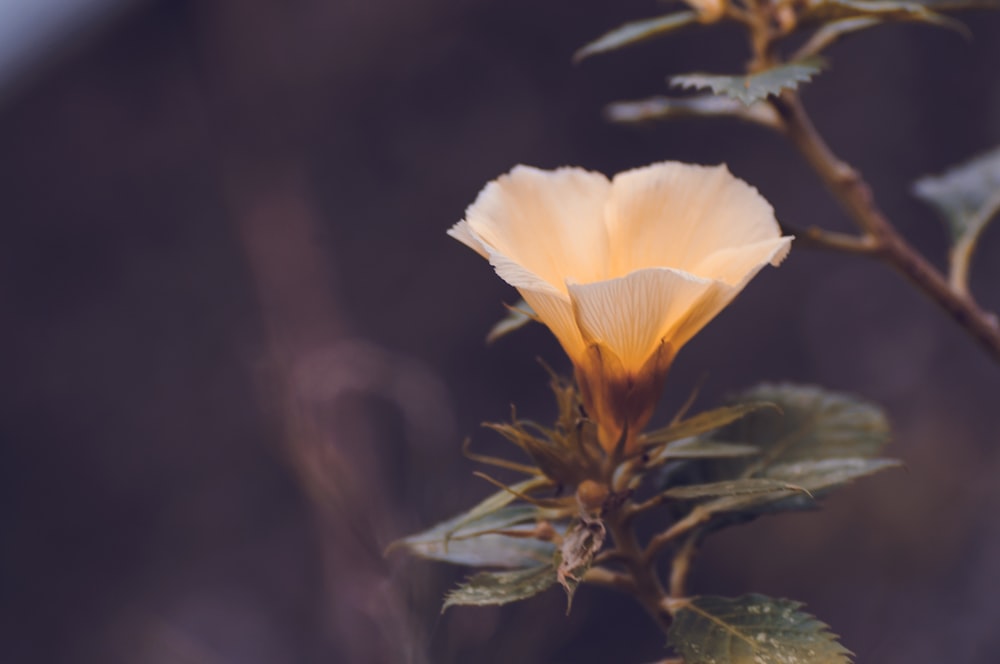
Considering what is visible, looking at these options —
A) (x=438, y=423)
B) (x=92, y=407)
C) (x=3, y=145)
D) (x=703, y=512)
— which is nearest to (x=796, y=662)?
(x=703, y=512)

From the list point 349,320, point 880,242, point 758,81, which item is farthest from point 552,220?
point 349,320

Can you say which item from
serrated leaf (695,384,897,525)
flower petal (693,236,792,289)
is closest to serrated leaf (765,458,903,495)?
serrated leaf (695,384,897,525)

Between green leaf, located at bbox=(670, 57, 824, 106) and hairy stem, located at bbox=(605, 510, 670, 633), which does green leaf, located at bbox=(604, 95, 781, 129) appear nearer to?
green leaf, located at bbox=(670, 57, 824, 106)

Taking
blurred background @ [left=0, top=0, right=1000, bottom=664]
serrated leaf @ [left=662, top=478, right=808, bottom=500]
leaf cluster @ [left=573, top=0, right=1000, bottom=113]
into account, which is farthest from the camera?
blurred background @ [left=0, top=0, right=1000, bottom=664]

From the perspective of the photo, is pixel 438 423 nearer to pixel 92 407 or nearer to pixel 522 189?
pixel 92 407

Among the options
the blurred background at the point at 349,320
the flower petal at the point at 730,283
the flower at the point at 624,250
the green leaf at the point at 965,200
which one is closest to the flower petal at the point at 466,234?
the flower at the point at 624,250

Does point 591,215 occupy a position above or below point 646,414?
above

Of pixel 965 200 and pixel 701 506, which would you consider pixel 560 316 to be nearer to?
pixel 701 506
